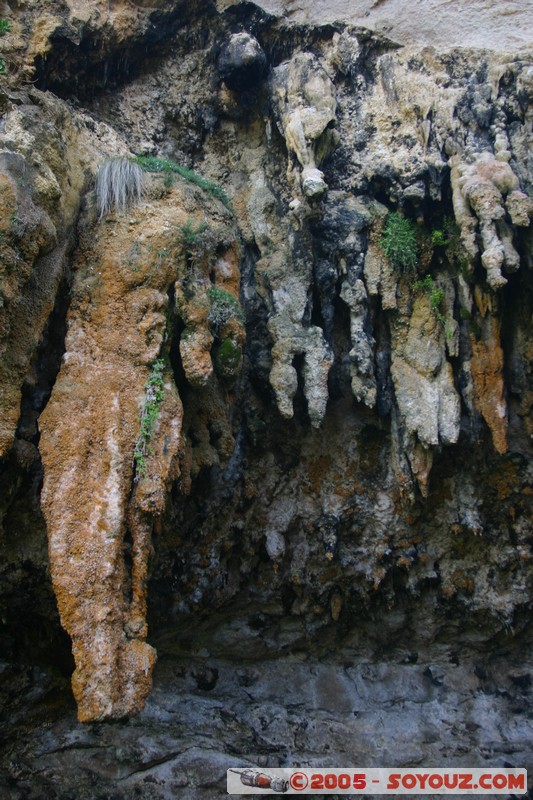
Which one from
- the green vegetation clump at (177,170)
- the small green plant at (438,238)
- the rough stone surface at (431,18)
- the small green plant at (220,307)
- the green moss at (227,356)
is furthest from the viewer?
the rough stone surface at (431,18)

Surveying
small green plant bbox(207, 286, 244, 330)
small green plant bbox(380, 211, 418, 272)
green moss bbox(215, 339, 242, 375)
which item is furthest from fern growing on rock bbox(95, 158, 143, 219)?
small green plant bbox(380, 211, 418, 272)

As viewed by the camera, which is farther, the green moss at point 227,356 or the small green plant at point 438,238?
the small green plant at point 438,238

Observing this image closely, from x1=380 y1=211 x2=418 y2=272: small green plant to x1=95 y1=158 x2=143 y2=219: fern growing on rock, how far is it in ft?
11.5

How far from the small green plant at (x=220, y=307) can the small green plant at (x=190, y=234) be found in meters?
0.58

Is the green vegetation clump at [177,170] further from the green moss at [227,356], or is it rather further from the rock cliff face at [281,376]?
the green moss at [227,356]

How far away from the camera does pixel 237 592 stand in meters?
8.78

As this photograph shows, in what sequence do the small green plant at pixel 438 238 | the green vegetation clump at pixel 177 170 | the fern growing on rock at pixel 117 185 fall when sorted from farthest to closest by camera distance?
the small green plant at pixel 438 238 < the green vegetation clump at pixel 177 170 < the fern growing on rock at pixel 117 185

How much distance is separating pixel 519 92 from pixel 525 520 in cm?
617

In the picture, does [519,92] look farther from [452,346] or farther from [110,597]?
[110,597]

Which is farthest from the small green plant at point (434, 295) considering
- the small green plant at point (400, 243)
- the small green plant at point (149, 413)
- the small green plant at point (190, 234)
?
the small green plant at point (149, 413)

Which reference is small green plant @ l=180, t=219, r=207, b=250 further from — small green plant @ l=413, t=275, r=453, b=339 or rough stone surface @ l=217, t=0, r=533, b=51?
rough stone surface @ l=217, t=0, r=533, b=51

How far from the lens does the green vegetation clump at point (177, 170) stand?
23.8ft

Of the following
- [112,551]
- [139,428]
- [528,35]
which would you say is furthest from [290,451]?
[528,35]

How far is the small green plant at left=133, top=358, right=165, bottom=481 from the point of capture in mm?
5820
